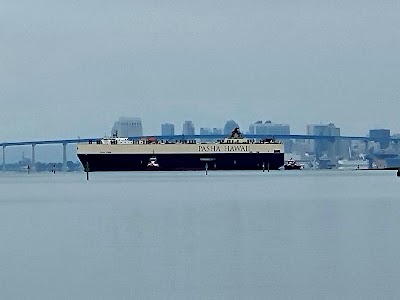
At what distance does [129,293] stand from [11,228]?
41.8 feet

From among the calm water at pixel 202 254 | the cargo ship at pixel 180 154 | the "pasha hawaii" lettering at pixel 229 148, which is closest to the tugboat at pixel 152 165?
the cargo ship at pixel 180 154

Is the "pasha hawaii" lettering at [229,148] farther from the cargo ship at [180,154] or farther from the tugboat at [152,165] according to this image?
the tugboat at [152,165]

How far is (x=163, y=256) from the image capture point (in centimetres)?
2025

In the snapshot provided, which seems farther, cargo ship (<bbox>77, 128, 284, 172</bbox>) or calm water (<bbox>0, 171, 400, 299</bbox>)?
cargo ship (<bbox>77, 128, 284, 172</bbox>)

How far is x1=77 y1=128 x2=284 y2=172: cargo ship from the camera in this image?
111m

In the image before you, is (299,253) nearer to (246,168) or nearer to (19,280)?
(19,280)

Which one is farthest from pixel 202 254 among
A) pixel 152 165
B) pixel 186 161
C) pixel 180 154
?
pixel 186 161

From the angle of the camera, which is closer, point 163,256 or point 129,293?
point 129,293

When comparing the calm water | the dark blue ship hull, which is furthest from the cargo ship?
the calm water

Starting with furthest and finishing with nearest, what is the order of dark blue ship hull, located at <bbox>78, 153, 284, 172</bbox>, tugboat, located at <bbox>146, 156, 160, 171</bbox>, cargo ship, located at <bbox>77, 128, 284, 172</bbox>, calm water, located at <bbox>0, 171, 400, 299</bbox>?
tugboat, located at <bbox>146, 156, 160, 171</bbox> → dark blue ship hull, located at <bbox>78, 153, 284, 172</bbox> → cargo ship, located at <bbox>77, 128, 284, 172</bbox> → calm water, located at <bbox>0, 171, 400, 299</bbox>

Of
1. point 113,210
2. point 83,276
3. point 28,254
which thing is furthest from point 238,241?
point 113,210

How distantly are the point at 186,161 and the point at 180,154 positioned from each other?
1.24 m

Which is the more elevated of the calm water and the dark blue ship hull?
the dark blue ship hull

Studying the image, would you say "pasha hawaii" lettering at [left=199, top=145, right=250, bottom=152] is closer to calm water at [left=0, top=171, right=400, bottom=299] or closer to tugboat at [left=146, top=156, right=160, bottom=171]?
tugboat at [left=146, top=156, right=160, bottom=171]
